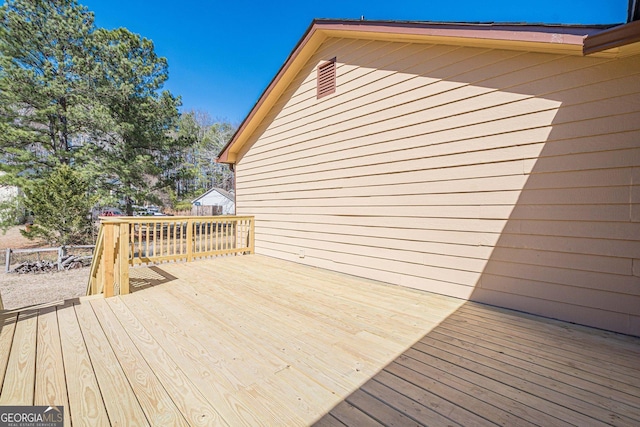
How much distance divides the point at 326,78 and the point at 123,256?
4081mm

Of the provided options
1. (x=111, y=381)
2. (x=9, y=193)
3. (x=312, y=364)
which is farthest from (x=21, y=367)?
(x=9, y=193)

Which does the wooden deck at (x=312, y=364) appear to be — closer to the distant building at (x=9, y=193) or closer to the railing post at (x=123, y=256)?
the railing post at (x=123, y=256)

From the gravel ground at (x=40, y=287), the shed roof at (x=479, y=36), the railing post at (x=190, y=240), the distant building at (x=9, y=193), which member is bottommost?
the gravel ground at (x=40, y=287)

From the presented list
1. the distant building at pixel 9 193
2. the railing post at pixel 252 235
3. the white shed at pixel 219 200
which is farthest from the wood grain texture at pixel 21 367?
the white shed at pixel 219 200

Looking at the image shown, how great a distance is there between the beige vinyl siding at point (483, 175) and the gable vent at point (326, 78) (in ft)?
0.47

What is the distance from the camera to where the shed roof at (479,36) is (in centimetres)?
209

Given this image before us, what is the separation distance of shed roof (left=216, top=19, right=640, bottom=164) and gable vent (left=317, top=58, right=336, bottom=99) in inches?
17.3

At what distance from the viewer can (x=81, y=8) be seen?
10883 mm

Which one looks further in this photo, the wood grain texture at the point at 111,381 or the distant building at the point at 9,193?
the distant building at the point at 9,193

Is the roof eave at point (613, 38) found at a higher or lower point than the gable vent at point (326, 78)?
lower

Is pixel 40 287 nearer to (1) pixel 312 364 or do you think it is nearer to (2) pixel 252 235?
(2) pixel 252 235

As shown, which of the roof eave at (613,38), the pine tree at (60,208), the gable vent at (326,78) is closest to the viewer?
the roof eave at (613,38)

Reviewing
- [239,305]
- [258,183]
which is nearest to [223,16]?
[258,183]

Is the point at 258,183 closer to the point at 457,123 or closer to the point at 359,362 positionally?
the point at 457,123
